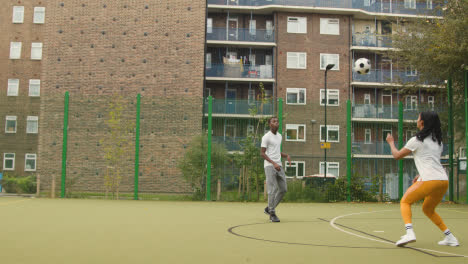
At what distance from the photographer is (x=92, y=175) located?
14.8m

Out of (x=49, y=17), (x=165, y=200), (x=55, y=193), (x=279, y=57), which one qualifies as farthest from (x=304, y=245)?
(x=279, y=57)

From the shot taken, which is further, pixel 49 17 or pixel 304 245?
pixel 49 17

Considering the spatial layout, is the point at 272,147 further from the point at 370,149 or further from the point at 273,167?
the point at 370,149

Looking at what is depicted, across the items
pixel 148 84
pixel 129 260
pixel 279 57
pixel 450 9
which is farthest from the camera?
pixel 279 57

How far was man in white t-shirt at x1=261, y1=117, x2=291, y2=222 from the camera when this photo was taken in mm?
8523

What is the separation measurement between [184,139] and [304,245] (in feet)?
32.1

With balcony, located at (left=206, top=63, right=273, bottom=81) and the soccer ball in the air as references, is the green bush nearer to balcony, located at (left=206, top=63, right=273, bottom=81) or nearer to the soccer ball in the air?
the soccer ball in the air

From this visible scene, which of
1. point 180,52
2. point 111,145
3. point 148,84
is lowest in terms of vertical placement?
point 111,145

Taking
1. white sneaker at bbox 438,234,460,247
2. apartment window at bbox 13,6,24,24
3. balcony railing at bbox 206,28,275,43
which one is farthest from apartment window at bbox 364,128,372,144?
apartment window at bbox 13,6,24,24

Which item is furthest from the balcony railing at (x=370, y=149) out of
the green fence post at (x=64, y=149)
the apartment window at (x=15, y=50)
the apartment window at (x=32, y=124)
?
the apartment window at (x=15, y=50)

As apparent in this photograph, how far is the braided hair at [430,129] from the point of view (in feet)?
18.9

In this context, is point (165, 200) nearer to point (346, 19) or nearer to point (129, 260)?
point (129, 260)

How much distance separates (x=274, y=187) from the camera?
859 centimetres

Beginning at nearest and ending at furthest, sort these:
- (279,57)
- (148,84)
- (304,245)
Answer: (304,245) < (148,84) < (279,57)
